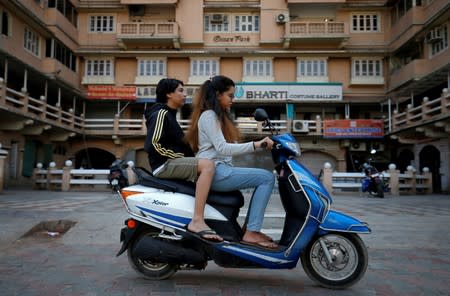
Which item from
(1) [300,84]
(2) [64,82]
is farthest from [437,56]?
(2) [64,82]

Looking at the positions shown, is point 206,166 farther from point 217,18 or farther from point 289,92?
point 217,18

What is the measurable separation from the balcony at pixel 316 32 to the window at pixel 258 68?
61.9 inches

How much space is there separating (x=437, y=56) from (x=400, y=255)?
16289 millimetres

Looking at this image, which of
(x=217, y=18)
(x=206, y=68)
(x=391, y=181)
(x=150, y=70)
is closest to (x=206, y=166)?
(x=391, y=181)

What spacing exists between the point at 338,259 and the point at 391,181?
42.8 ft

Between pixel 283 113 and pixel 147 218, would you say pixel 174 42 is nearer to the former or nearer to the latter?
pixel 283 113

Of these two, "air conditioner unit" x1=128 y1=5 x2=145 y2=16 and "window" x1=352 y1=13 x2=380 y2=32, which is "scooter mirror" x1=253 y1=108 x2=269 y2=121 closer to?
"window" x1=352 y1=13 x2=380 y2=32

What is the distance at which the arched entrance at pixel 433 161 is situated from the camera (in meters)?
18.4

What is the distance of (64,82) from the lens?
796 inches

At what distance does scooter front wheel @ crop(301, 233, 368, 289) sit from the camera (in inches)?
117

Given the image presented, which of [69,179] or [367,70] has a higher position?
[367,70]

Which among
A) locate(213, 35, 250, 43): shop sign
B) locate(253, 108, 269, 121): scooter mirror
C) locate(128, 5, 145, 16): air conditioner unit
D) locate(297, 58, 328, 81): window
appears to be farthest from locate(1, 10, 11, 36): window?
locate(253, 108, 269, 121): scooter mirror

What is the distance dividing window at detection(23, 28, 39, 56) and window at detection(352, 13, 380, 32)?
16.9 metres

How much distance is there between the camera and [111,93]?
22.2 m
